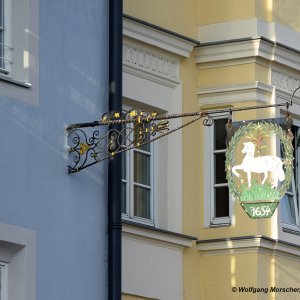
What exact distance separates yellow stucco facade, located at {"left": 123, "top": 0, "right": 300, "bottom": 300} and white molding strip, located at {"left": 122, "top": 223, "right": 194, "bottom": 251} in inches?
6.7

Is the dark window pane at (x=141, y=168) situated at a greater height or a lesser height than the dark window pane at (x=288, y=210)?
greater

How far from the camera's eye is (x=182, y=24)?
2078cm

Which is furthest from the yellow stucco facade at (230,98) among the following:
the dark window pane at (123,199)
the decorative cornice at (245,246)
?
the dark window pane at (123,199)

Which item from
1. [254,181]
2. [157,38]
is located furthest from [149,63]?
[254,181]

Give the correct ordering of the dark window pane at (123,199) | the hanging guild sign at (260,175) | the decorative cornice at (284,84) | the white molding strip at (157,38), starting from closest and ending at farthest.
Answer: the hanging guild sign at (260,175) → the dark window pane at (123,199) → the white molding strip at (157,38) → the decorative cornice at (284,84)

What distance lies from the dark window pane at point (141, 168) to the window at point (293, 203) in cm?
182

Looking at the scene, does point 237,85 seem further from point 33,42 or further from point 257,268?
point 33,42

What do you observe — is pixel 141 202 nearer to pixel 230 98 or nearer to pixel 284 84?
pixel 230 98

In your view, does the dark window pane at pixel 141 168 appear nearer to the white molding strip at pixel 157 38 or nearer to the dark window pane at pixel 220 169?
the dark window pane at pixel 220 169

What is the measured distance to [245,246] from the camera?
20.0 m

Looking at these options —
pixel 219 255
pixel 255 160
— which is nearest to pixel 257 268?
pixel 219 255

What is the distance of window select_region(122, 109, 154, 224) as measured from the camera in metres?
19.8

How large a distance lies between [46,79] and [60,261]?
1.86m

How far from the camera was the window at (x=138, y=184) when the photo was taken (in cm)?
1975
